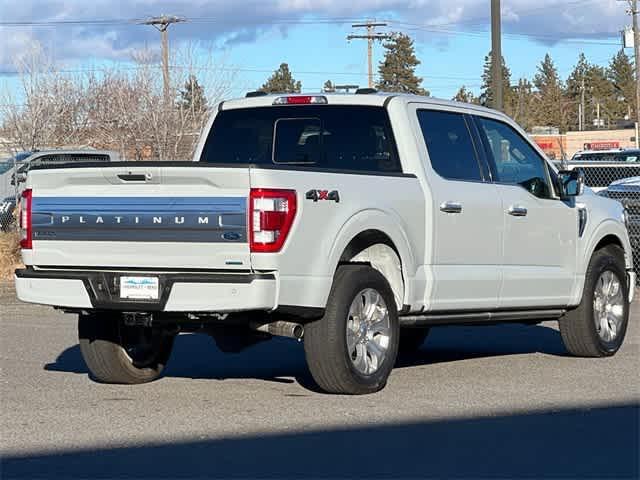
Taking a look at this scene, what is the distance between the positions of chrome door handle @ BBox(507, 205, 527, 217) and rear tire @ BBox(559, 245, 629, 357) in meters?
1.10

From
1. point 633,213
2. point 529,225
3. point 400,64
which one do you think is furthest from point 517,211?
point 400,64

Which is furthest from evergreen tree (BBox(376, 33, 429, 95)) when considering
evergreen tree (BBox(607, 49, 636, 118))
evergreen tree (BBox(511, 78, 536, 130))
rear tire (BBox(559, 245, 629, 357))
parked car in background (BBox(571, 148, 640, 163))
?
rear tire (BBox(559, 245, 629, 357))

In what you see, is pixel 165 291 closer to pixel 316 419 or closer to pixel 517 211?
Result: pixel 316 419

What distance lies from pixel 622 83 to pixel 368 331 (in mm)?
152949

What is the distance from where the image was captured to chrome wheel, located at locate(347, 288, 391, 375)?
359 inches

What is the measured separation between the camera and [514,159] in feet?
36.3

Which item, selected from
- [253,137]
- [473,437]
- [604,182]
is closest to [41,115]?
[604,182]

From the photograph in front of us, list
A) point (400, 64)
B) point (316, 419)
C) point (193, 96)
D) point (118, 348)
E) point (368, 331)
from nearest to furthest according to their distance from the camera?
point (316, 419), point (368, 331), point (118, 348), point (193, 96), point (400, 64)

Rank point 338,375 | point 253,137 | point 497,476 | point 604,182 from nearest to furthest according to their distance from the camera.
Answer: point 497,476 < point 338,375 < point 253,137 < point 604,182

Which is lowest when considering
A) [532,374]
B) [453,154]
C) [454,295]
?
[532,374]

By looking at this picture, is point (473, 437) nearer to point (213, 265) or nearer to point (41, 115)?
point (213, 265)

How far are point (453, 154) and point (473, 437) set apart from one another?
10.3ft

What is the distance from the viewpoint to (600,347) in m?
11.4

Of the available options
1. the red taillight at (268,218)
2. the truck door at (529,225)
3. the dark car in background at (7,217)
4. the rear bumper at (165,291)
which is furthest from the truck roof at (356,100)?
the dark car in background at (7,217)
